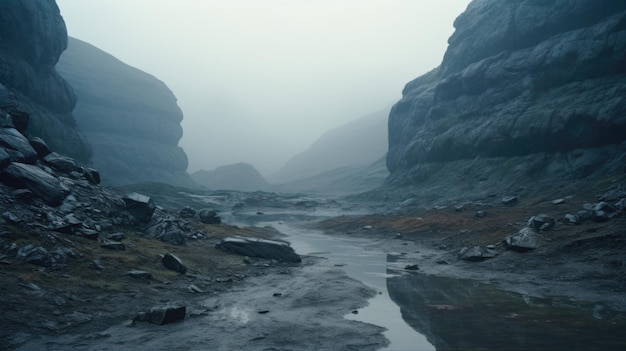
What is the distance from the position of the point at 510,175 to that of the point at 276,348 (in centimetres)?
7810

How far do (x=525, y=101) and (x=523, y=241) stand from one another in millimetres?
73862

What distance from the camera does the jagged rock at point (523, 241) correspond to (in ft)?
85.1

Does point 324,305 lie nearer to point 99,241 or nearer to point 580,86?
point 99,241

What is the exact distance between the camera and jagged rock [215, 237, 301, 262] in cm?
2973

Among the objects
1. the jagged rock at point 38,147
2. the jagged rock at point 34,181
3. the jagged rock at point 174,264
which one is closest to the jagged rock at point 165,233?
the jagged rock at point 34,181

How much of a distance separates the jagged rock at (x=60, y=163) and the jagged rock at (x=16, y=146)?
3.02 m

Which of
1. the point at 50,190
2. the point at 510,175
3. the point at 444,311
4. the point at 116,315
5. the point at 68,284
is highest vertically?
the point at 50,190

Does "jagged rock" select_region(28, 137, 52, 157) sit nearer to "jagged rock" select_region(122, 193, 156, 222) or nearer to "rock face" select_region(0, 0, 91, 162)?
"jagged rock" select_region(122, 193, 156, 222)

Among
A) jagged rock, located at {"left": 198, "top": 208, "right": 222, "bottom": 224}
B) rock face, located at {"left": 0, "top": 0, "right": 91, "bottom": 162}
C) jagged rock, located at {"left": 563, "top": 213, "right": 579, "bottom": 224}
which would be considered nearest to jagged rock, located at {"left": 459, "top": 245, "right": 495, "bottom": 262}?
jagged rock, located at {"left": 563, "top": 213, "right": 579, "bottom": 224}

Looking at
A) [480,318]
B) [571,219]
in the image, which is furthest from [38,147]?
[571,219]

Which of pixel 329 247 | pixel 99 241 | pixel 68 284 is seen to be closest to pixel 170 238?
pixel 99 241

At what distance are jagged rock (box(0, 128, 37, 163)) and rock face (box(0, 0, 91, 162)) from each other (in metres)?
83.3

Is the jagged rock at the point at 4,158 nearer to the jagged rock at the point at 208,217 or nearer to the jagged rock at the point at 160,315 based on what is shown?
the jagged rock at the point at 160,315

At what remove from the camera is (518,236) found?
2745cm
